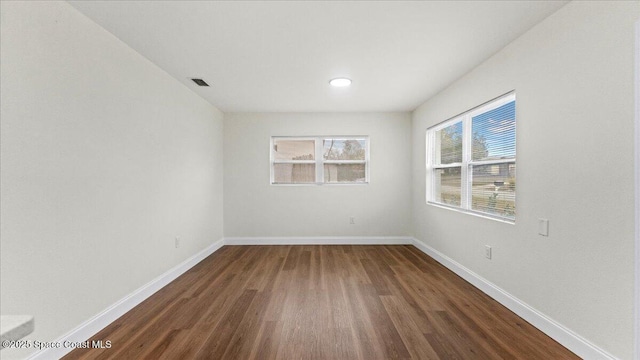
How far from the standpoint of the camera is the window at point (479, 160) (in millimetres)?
2582

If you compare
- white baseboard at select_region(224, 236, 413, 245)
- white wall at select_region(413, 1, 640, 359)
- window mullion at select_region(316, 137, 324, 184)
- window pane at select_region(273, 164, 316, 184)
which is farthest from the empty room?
window pane at select_region(273, 164, 316, 184)

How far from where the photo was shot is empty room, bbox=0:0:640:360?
64.3 inches

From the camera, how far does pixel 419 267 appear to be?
3.60 metres

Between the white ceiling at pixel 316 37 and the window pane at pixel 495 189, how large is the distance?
111 centimetres

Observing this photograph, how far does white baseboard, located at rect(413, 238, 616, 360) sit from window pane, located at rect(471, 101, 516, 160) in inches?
49.7

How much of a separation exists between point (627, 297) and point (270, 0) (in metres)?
2.78

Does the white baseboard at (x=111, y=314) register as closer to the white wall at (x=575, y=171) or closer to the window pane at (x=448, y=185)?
the white wall at (x=575, y=171)

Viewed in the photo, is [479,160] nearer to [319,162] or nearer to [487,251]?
[487,251]

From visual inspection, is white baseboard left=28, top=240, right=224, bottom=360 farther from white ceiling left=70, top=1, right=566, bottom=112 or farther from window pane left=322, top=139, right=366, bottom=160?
window pane left=322, top=139, right=366, bottom=160

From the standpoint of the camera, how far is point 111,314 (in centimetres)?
225

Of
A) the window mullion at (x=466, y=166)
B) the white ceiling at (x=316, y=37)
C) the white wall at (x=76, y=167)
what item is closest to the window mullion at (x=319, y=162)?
the white ceiling at (x=316, y=37)

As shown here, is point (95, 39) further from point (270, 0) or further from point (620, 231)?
point (620, 231)

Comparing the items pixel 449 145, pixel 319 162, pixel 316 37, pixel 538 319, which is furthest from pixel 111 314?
pixel 449 145

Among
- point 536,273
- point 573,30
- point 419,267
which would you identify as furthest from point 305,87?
point 536,273
